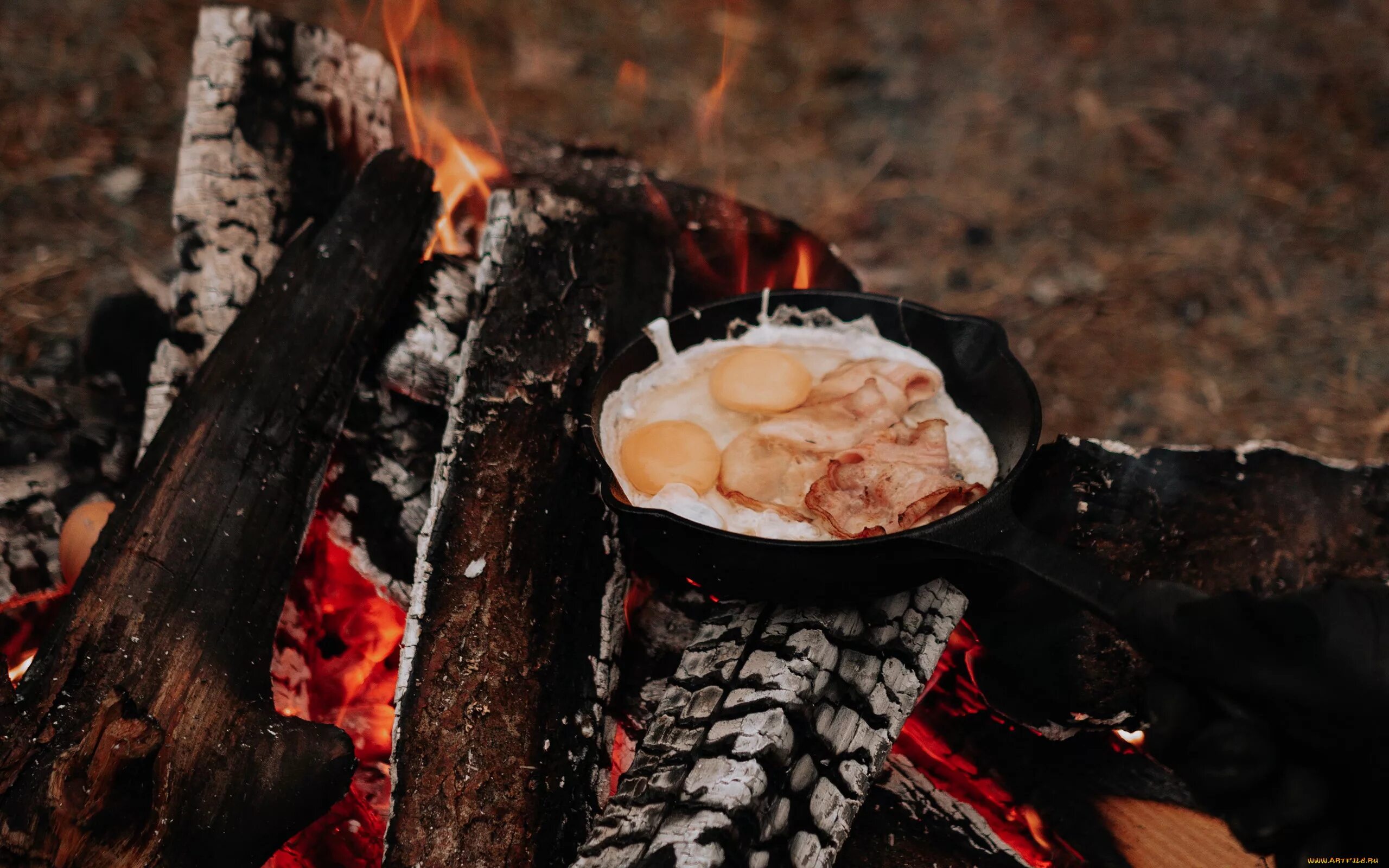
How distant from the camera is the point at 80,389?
9.52 feet

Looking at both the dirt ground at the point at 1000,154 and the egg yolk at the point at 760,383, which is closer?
the egg yolk at the point at 760,383

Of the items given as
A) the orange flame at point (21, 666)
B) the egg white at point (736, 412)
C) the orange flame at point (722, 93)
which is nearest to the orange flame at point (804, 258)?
the egg white at point (736, 412)

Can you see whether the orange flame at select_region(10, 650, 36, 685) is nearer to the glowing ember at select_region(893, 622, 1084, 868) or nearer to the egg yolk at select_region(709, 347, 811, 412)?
the egg yolk at select_region(709, 347, 811, 412)

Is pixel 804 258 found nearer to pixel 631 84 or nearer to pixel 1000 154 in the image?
pixel 1000 154

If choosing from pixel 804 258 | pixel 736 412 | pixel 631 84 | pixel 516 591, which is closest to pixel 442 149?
pixel 804 258

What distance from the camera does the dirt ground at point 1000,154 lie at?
418 cm

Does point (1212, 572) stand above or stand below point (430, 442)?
below

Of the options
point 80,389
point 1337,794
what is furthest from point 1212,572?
point 80,389

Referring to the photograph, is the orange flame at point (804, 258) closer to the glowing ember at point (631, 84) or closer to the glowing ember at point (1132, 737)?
the glowing ember at point (1132, 737)

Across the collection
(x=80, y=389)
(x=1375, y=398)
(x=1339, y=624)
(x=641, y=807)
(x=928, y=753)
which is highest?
(x=1339, y=624)

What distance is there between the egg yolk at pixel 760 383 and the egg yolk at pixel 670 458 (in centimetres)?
17

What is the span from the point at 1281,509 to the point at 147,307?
364 cm

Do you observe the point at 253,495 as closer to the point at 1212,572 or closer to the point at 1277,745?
the point at 1277,745

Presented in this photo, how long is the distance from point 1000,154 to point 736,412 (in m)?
3.97
